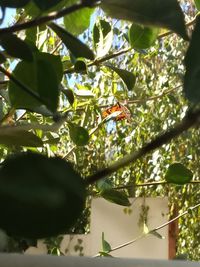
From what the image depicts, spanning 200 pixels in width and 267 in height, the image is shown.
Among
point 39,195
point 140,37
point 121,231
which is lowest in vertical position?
point 39,195

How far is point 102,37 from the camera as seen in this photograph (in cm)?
83

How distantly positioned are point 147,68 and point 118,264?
3.80 metres

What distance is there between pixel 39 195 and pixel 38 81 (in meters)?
0.10

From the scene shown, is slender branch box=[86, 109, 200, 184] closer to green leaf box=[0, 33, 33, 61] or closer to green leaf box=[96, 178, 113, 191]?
green leaf box=[0, 33, 33, 61]

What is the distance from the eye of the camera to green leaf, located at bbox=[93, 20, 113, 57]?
0.81 metres

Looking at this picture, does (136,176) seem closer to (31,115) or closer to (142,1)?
(31,115)

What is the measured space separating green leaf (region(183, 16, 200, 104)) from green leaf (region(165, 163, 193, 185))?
0.31 metres

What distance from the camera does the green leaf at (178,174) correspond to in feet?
1.99

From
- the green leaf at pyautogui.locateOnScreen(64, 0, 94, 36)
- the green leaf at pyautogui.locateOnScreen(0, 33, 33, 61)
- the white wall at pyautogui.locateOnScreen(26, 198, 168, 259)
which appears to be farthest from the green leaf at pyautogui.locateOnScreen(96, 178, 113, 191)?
the white wall at pyautogui.locateOnScreen(26, 198, 168, 259)

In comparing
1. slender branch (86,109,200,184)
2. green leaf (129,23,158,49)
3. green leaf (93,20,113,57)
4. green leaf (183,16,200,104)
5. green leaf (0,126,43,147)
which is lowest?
slender branch (86,109,200,184)

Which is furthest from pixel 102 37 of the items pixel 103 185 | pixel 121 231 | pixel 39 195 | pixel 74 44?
pixel 121 231

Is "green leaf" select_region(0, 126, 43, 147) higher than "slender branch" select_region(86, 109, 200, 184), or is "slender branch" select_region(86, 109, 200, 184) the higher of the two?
"green leaf" select_region(0, 126, 43, 147)

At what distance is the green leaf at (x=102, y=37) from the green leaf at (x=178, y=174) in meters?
0.25

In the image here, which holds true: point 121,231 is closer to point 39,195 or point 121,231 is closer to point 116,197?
point 116,197
